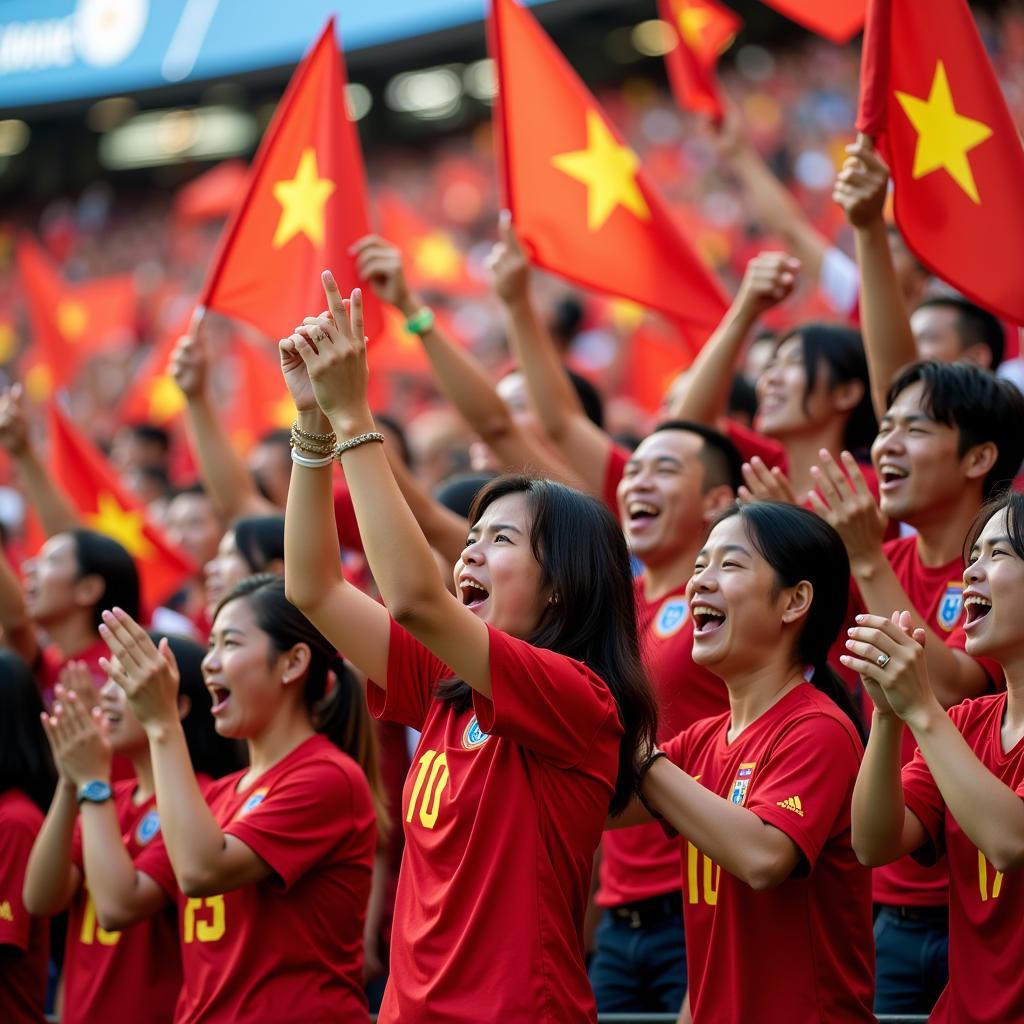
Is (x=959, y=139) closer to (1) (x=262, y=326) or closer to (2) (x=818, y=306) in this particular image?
(1) (x=262, y=326)

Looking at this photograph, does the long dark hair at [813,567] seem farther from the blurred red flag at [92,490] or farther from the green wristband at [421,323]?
the blurred red flag at [92,490]

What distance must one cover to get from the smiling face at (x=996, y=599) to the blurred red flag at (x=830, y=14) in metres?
2.52

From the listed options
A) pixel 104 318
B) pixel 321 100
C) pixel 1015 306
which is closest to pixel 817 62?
pixel 104 318

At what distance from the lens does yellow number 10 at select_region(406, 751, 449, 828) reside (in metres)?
2.76

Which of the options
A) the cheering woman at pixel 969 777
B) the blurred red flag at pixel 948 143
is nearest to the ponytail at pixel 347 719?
the cheering woman at pixel 969 777

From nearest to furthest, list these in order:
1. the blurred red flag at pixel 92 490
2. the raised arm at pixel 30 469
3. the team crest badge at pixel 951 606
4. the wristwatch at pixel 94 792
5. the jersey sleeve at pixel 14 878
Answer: the team crest badge at pixel 951 606, the wristwatch at pixel 94 792, the jersey sleeve at pixel 14 878, the raised arm at pixel 30 469, the blurred red flag at pixel 92 490

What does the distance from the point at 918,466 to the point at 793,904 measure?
112cm

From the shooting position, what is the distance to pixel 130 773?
14.7 ft

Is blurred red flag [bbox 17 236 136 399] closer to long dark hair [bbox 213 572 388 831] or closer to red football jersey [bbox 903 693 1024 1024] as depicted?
long dark hair [bbox 213 572 388 831]

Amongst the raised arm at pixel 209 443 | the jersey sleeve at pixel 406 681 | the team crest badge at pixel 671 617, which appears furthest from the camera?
the raised arm at pixel 209 443

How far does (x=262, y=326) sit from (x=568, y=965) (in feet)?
8.53

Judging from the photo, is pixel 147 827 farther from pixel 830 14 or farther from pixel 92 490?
pixel 830 14

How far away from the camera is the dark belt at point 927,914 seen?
10.7ft

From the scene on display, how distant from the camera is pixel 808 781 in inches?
111
